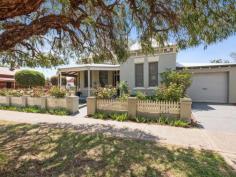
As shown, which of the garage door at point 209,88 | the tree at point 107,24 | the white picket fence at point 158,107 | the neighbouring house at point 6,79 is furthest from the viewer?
the neighbouring house at point 6,79

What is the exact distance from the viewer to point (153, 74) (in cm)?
1574

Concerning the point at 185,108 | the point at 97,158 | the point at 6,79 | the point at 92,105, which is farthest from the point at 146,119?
the point at 6,79

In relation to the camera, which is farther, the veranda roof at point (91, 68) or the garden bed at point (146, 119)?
the veranda roof at point (91, 68)

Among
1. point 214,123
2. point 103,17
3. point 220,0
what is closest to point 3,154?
point 103,17

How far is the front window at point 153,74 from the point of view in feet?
51.3

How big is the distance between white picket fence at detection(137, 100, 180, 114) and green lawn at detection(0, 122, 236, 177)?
3.40 m

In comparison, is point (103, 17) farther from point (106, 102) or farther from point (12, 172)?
point (12, 172)

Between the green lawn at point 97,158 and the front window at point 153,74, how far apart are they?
9.59 metres

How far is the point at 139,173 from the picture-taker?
425 cm

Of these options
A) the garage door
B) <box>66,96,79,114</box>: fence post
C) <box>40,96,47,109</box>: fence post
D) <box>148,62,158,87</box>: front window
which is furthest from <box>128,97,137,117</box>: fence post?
the garage door

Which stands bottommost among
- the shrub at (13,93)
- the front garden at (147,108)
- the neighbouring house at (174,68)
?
the front garden at (147,108)

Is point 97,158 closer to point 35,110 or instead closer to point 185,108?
point 185,108

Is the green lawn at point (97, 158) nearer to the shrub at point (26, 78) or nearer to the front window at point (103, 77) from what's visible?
the front window at point (103, 77)

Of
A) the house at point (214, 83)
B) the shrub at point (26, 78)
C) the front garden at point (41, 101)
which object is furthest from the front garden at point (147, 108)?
the shrub at point (26, 78)
